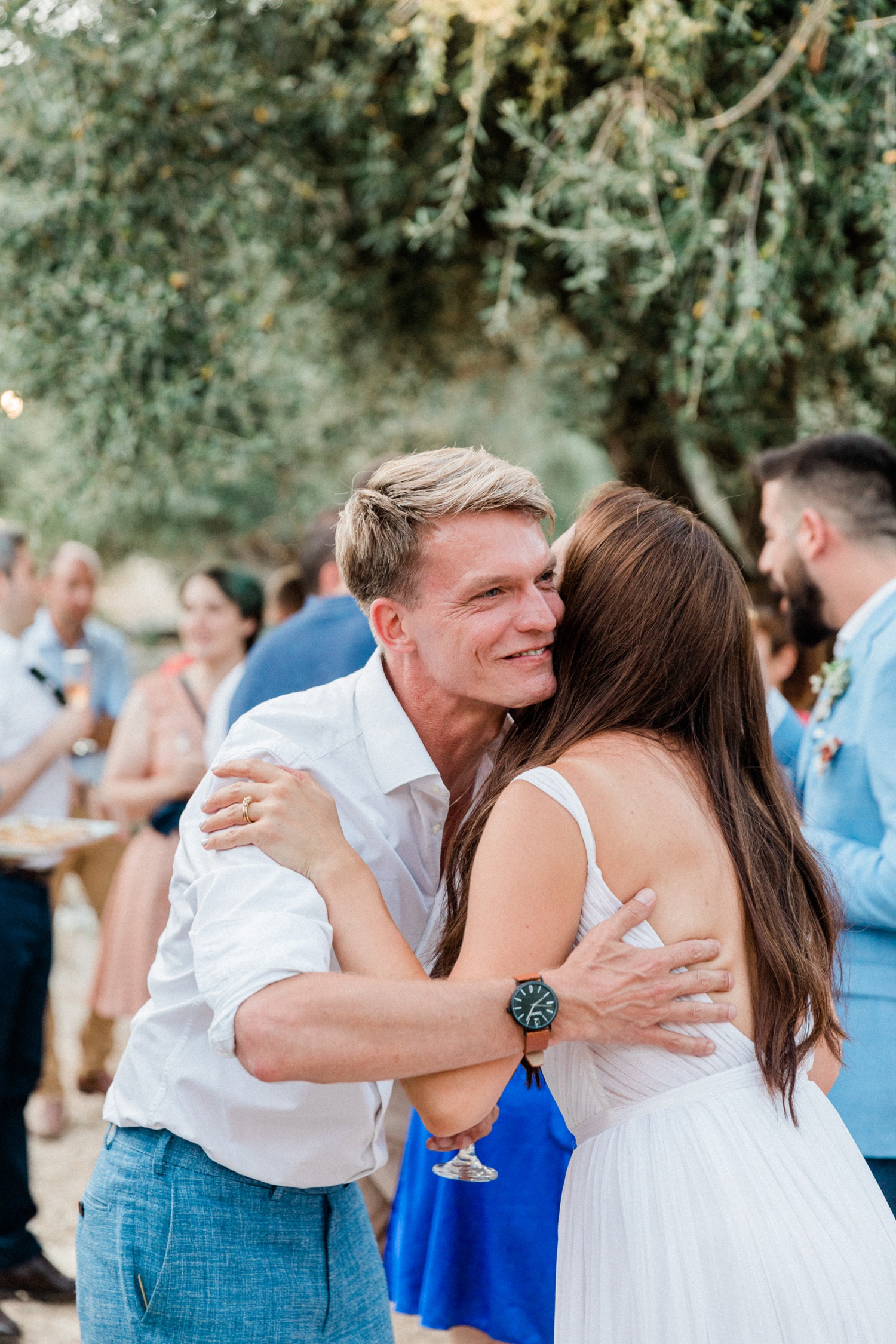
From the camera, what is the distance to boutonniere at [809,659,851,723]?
2.91 m

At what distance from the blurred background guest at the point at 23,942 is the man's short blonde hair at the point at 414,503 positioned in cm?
262

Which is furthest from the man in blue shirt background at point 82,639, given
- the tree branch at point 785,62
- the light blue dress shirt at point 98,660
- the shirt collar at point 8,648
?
the tree branch at point 785,62

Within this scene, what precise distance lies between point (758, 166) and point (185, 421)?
2532 mm

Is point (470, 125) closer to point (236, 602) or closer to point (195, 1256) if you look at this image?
point (236, 602)

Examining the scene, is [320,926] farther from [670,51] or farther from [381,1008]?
[670,51]

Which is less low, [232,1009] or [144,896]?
[232,1009]

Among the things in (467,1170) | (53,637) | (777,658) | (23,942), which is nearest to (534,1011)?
(467,1170)

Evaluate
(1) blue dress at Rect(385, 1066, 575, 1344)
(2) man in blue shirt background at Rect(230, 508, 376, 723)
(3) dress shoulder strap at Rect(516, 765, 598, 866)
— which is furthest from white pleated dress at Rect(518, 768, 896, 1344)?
(2) man in blue shirt background at Rect(230, 508, 376, 723)

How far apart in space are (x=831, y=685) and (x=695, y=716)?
46.2 inches

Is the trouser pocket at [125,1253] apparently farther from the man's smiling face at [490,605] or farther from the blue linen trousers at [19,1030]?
the blue linen trousers at [19,1030]

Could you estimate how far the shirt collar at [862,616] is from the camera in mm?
2961

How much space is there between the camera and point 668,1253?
165 cm

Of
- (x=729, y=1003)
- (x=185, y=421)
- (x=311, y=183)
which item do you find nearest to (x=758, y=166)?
(x=311, y=183)

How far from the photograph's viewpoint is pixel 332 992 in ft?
4.85
